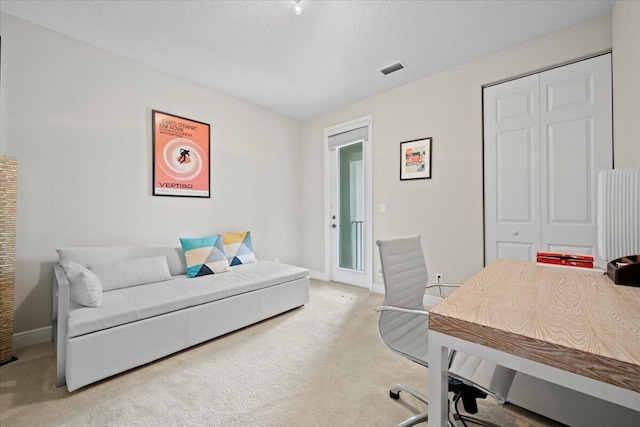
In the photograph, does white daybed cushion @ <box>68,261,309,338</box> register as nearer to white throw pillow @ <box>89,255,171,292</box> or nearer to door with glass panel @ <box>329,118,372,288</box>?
white throw pillow @ <box>89,255,171,292</box>

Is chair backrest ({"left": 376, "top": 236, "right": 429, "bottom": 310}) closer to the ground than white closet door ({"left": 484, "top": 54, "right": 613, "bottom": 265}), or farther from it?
closer to the ground

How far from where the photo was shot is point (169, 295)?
2.18 m

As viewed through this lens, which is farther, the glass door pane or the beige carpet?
the glass door pane

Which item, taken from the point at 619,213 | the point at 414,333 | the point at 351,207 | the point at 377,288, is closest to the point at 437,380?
the point at 414,333

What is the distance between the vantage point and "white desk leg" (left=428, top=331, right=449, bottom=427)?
83 cm

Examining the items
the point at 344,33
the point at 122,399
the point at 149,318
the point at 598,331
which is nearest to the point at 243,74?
the point at 344,33

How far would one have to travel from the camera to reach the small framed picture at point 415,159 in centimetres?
319

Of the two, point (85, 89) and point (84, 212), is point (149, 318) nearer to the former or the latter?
point (84, 212)

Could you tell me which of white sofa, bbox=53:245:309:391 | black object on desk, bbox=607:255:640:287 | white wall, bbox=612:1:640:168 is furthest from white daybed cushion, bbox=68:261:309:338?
white wall, bbox=612:1:640:168

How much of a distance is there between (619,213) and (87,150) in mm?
3957

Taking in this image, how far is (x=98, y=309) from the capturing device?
1.84 metres

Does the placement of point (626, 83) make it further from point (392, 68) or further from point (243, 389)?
point (243, 389)

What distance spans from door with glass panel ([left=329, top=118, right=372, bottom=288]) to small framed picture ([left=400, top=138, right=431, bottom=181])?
0.61 metres

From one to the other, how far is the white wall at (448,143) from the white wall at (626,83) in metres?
0.28
